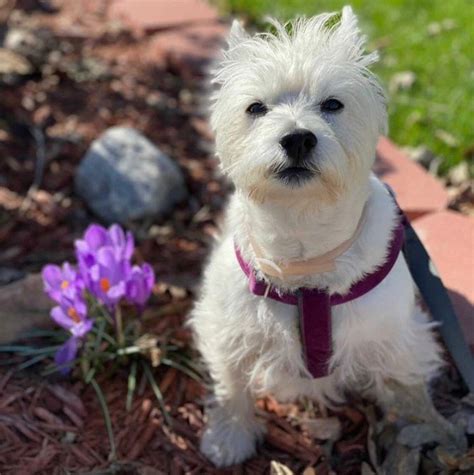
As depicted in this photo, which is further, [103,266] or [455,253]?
[455,253]

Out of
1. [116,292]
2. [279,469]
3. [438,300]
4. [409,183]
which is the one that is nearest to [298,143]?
[438,300]

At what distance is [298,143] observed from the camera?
2209 millimetres

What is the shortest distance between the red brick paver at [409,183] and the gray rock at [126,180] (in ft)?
3.25

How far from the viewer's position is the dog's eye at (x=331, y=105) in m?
2.33

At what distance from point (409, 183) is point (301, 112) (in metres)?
1.75

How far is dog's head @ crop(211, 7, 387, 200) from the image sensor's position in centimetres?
223

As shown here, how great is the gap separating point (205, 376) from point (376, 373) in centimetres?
71

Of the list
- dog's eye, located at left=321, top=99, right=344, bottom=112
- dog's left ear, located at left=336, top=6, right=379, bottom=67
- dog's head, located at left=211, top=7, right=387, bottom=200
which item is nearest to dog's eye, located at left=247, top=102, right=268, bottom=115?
dog's head, located at left=211, top=7, right=387, bottom=200

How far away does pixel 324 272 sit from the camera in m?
2.49

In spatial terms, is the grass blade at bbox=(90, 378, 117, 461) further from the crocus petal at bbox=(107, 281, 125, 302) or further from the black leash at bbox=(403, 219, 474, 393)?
the black leash at bbox=(403, 219, 474, 393)

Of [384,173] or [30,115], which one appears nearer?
[384,173]

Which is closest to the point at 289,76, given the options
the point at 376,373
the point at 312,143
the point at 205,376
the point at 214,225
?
the point at 312,143

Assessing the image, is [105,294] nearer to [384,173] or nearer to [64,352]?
[64,352]

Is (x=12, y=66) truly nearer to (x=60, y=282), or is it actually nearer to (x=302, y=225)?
(x=60, y=282)
